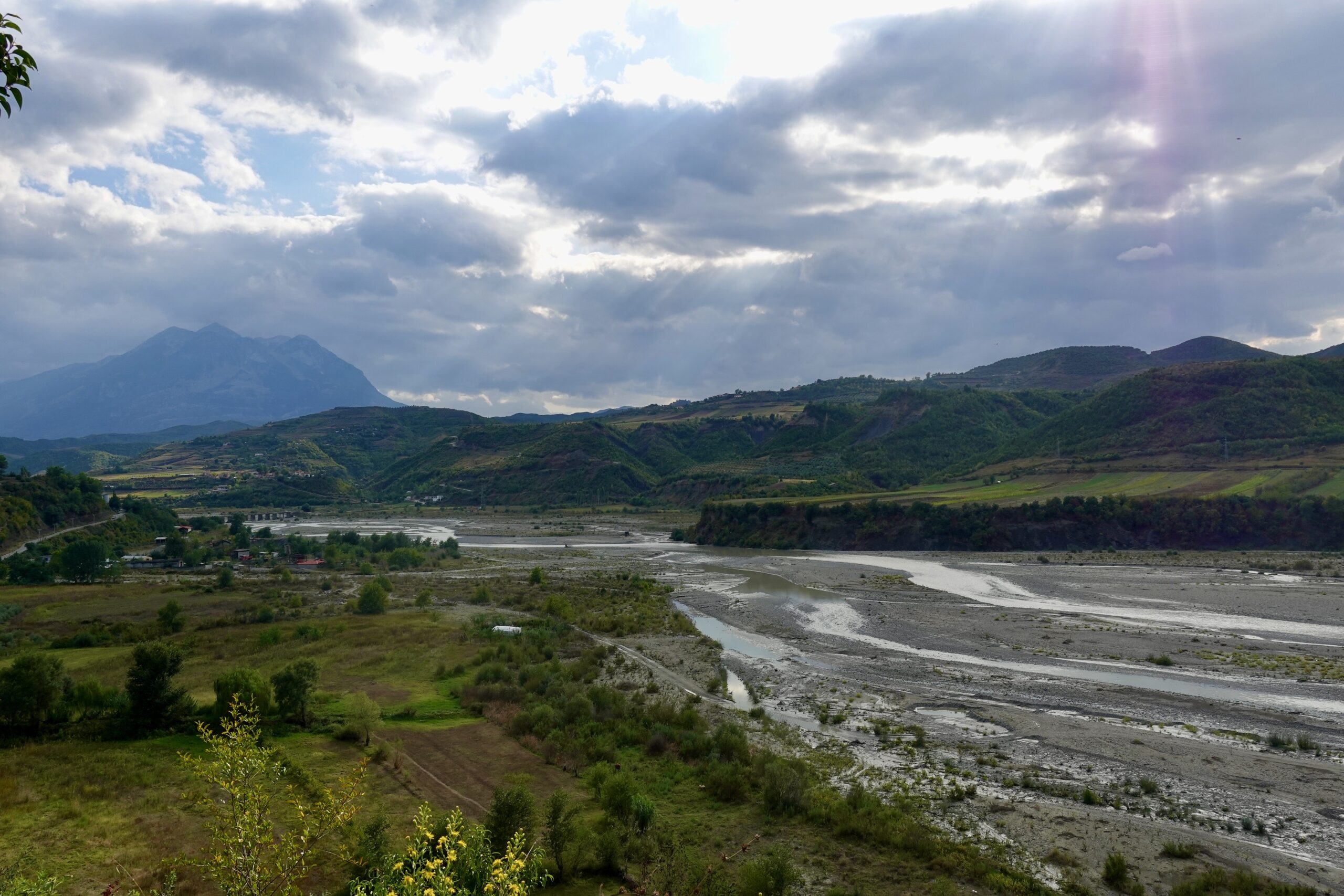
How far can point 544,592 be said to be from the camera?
65750mm

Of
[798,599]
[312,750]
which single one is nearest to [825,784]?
[312,750]

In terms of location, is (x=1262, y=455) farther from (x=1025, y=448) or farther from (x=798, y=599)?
(x=798, y=599)

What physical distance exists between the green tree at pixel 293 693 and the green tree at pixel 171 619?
87.0 ft

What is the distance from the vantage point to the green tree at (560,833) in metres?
16.7

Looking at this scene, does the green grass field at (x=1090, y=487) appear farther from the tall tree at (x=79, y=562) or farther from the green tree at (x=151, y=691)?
the green tree at (x=151, y=691)

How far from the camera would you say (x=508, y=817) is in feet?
53.7

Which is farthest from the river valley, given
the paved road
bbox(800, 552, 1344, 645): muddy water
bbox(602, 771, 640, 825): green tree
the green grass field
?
the paved road

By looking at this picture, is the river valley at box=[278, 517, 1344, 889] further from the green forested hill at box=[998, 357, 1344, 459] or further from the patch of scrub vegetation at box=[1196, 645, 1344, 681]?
the green forested hill at box=[998, 357, 1344, 459]

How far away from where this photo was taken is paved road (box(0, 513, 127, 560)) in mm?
82188

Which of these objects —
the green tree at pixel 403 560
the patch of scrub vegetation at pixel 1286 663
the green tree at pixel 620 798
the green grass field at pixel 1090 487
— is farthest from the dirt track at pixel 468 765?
the green grass field at pixel 1090 487

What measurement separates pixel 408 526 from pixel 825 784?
474 ft

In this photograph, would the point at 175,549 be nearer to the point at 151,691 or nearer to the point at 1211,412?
the point at 151,691

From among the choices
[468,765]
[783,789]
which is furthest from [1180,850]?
[468,765]

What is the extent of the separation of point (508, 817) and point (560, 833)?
1.47 meters
